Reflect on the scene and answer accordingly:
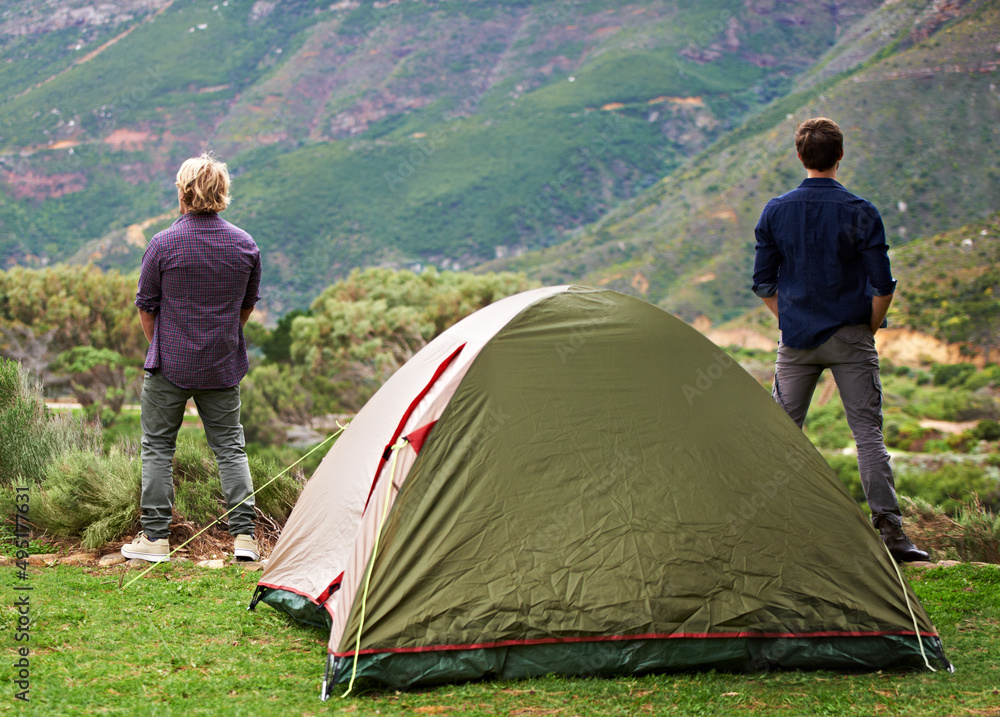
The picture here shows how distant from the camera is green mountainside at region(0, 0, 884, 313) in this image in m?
79.6

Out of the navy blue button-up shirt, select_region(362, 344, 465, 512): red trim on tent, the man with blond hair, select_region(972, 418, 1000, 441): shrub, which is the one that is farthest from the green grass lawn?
select_region(972, 418, 1000, 441): shrub

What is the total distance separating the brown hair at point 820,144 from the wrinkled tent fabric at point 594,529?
1117mm

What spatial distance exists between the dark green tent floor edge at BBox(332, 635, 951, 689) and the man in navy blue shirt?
1038 mm

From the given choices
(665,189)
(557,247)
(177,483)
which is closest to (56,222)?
(557,247)

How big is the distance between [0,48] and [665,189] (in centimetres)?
8781

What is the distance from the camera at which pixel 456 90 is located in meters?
108

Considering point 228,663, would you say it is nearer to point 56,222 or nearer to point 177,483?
point 177,483

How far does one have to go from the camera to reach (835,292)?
4.01 m

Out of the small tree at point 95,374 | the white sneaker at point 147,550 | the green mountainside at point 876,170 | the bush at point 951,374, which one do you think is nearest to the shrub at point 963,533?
the white sneaker at point 147,550

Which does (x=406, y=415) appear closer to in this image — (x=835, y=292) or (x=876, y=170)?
(x=835, y=292)

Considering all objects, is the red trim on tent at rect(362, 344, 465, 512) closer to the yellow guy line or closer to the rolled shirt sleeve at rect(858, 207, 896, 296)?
the yellow guy line

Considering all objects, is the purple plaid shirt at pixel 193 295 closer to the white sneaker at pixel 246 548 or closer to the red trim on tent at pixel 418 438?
the white sneaker at pixel 246 548

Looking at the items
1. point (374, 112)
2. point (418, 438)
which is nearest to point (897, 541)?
point (418, 438)

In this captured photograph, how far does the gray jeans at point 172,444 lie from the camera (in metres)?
4.46
